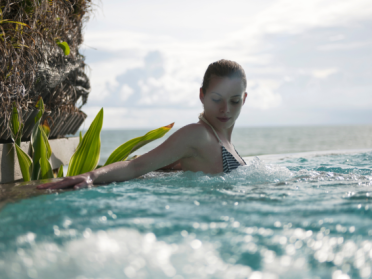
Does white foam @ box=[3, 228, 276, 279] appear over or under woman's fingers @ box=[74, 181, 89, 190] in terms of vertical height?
over

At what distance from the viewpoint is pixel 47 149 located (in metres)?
3.25

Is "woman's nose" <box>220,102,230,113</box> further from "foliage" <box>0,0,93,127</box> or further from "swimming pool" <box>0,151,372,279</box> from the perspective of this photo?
"foliage" <box>0,0,93,127</box>

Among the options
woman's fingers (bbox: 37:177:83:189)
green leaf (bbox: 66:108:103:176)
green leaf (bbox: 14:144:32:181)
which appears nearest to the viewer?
woman's fingers (bbox: 37:177:83:189)

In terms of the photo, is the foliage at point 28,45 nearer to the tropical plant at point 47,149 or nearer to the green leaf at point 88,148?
the tropical plant at point 47,149

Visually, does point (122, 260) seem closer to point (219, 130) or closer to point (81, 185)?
point (81, 185)

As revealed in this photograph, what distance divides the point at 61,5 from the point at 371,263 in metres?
3.92

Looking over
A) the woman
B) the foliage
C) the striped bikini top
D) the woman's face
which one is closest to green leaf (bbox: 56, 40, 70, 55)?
the foliage

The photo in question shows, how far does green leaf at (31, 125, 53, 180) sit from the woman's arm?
984mm

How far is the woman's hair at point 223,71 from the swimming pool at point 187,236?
120 centimetres

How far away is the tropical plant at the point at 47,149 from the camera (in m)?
2.96

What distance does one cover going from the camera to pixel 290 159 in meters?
4.81

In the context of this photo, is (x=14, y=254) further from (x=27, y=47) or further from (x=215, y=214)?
(x=27, y=47)

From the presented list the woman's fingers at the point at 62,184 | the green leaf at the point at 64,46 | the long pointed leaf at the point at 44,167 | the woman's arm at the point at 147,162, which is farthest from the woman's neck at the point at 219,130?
the green leaf at the point at 64,46

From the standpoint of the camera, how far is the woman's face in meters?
2.61
